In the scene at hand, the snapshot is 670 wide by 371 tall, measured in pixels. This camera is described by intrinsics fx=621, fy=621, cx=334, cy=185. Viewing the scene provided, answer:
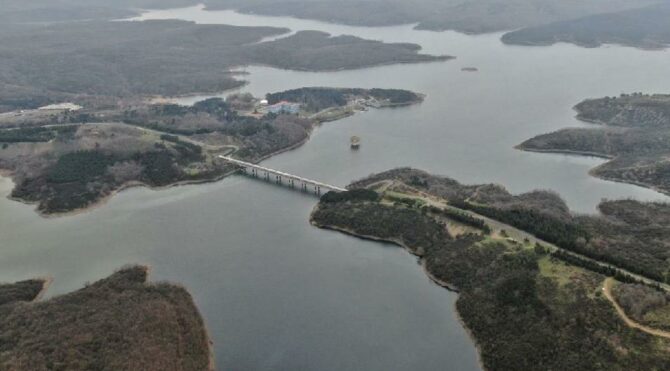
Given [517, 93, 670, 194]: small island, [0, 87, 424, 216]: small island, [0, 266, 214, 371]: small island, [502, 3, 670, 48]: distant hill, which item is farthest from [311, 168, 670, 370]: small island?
[502, 3, 670, 48]: distant hill

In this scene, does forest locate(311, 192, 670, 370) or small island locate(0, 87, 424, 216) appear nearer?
forest locate(311, 192, 670, 370)

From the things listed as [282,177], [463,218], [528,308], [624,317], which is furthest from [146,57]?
[624,317]

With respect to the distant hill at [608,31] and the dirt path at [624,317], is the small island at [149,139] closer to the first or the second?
the dirt path at [624,317]

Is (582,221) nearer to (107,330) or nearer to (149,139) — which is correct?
(107,330)

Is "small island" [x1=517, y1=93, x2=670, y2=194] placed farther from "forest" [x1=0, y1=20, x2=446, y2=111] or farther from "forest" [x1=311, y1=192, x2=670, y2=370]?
"forest" [x1=0, y1=20, x2=446, y2=111]

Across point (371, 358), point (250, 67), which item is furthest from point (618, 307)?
point (250, 67)

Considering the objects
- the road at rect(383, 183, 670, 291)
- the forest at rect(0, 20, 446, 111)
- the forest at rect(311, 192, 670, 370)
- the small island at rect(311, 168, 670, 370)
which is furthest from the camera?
the forest at rect(0, 20, 446, 111)

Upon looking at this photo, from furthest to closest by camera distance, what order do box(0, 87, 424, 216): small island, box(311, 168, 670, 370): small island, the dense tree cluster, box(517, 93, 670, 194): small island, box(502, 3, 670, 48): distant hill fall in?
box(502, 3, 670, 48): distant hill, box(0, 87, 424, 216): small island, box(517, 93, 670, 194): small island, the dense tree cluster, box(311, 168, 670, 370): small island

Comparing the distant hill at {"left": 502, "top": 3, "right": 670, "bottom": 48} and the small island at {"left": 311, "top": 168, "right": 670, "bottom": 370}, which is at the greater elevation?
the distant hill at {"left": 502, "top": 3, "right": 670, "bottom": 48}
